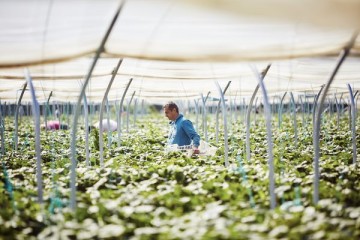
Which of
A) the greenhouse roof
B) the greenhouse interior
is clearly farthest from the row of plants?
the greenhouse roof

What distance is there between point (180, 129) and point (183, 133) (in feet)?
0.58

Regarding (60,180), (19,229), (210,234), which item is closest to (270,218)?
(210,234)

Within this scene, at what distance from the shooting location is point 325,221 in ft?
13.0

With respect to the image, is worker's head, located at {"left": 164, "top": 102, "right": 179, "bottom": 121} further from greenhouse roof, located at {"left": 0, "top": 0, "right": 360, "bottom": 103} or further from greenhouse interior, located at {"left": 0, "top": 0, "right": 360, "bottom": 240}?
greenhouse roof, located at {"left": 0, "top": 0, "right": 360, "bottom": 103}

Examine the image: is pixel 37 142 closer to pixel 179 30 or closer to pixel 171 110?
pixel 179 30

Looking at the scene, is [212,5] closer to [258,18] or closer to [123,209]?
[258,18]

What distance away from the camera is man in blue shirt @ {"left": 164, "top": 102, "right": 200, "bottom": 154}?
336 inches

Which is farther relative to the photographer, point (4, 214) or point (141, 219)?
point (4, 214)

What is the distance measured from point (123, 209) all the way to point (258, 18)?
238cm

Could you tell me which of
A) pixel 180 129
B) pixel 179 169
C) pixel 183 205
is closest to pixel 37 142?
pixel 183 205

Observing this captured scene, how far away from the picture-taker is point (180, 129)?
887 centimetres

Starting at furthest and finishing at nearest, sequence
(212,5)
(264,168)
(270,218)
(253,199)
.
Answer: (264,168)
(253,199)
(270,218)
(212,5)

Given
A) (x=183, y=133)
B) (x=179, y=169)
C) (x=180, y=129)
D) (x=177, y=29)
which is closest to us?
(x=177, y=29)

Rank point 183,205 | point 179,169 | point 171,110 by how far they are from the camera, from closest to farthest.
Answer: point 183,205, point 179,169, point 171,110
